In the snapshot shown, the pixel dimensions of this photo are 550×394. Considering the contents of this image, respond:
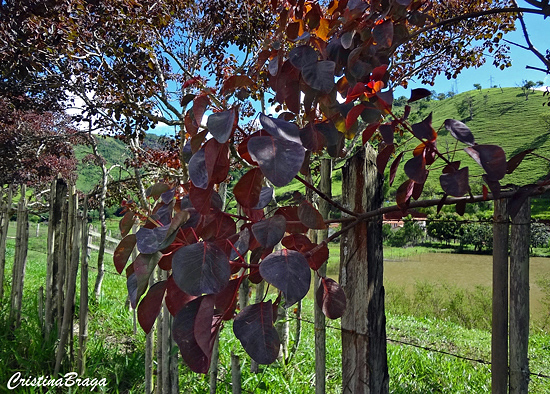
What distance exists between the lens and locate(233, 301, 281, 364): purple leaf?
482 millimetres

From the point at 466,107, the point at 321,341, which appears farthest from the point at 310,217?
the point at 466,107

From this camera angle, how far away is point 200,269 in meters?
0.45

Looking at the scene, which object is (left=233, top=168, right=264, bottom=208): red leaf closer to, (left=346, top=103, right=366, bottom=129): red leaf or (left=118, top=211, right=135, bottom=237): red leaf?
(left=346, top=103, right=366, bottom=129): red leaf

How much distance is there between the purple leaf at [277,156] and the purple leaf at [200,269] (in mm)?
135

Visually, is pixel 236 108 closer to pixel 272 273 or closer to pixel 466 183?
pixel 272 273

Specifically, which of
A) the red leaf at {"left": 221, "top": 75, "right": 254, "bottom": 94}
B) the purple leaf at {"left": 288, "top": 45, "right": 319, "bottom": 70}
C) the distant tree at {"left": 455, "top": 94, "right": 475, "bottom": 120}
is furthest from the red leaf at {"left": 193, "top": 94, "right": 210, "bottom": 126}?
the distant tree at {"left": 455, "top": 94, "right": 475, "bottom": 120}

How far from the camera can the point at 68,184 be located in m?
3.26

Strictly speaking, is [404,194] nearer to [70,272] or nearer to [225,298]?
[225,298]

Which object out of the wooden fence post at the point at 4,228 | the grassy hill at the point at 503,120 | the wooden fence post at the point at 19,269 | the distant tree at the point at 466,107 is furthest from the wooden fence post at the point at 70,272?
the distant tree at the point at 466,107

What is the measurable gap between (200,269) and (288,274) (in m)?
0.11

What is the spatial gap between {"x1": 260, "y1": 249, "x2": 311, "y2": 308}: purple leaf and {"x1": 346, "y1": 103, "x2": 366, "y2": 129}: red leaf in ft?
0.79

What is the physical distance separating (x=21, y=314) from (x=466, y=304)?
20.8ft

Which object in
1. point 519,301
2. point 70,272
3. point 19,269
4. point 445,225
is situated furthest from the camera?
point 445,225

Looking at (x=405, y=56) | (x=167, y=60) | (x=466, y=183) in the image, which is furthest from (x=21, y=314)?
(x=405, y=56)
